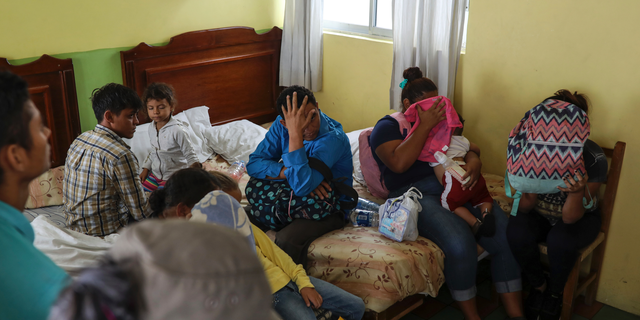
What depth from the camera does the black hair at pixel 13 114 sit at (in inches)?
28.9

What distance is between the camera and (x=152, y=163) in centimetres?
284

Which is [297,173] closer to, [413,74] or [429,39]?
[413,74]


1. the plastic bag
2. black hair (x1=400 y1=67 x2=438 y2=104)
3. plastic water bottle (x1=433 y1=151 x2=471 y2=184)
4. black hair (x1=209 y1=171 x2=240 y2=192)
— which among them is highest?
black hair (x1=400 y1=67 x2=438 y2=104)

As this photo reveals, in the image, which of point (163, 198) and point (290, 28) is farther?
point (290, 28)

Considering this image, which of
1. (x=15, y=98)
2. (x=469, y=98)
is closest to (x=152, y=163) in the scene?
(x=469, y=98)

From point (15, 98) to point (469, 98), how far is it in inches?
102

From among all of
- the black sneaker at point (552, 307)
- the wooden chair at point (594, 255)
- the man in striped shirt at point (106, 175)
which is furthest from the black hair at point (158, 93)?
the black sneaker at point (552, 307)

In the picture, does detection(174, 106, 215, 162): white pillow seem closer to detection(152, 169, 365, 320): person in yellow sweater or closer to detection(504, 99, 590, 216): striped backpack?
detection(152, 169, 365, 320): person in yellow sweater

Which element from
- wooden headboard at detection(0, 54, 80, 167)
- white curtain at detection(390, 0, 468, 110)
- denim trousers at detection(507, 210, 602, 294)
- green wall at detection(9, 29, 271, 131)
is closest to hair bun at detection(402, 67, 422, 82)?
white curtain at detection(390, 0, 468, 110)

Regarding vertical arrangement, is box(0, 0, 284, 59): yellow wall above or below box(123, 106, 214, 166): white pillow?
above

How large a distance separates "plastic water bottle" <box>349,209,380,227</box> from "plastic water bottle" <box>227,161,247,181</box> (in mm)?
944

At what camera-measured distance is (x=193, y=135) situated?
3318 millimetres

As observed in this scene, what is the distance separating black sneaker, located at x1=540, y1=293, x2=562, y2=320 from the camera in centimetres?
223

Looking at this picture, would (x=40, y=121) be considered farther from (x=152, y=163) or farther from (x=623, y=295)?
(x=623, y=295)
